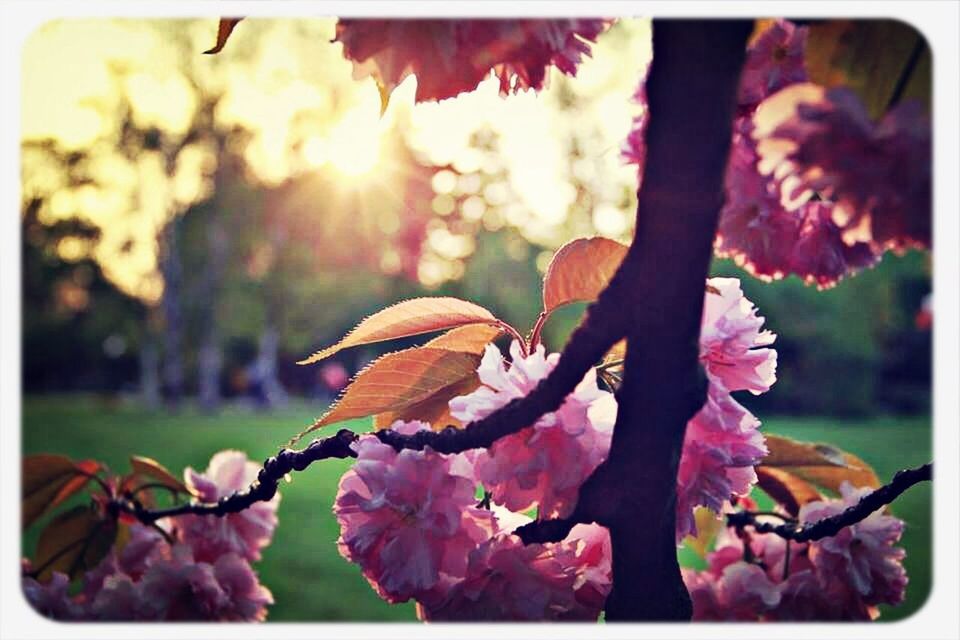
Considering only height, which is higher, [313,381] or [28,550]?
[28,550]

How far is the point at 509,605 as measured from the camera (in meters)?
0.28

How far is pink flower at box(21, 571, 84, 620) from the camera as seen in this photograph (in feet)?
1.19

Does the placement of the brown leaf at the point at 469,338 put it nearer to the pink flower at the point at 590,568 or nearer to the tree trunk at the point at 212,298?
the pink flower at the point at 590,568

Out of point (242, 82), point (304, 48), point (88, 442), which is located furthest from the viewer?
point (88, 442)

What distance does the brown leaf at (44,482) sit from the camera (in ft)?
1.25

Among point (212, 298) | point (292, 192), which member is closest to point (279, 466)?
point (292, 192)

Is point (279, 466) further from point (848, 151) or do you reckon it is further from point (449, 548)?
point (848, 151)

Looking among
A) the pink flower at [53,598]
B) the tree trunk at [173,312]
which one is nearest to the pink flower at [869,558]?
the pink flower at [53,598]

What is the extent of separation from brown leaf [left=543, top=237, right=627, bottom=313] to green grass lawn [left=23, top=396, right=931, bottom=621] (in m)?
0.10

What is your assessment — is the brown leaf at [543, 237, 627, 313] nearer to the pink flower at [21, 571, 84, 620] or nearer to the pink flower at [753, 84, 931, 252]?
the pink flower at [753, 84, 931, 252]

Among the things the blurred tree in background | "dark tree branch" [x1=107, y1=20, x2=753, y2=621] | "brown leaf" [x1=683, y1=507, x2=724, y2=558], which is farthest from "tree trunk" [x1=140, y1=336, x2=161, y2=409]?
"dark tree branch" [x1=107, y1=20, x2=753, y2=621]

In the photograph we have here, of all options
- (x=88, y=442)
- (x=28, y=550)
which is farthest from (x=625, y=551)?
(x=88, y=442)

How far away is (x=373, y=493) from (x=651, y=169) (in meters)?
0.13
